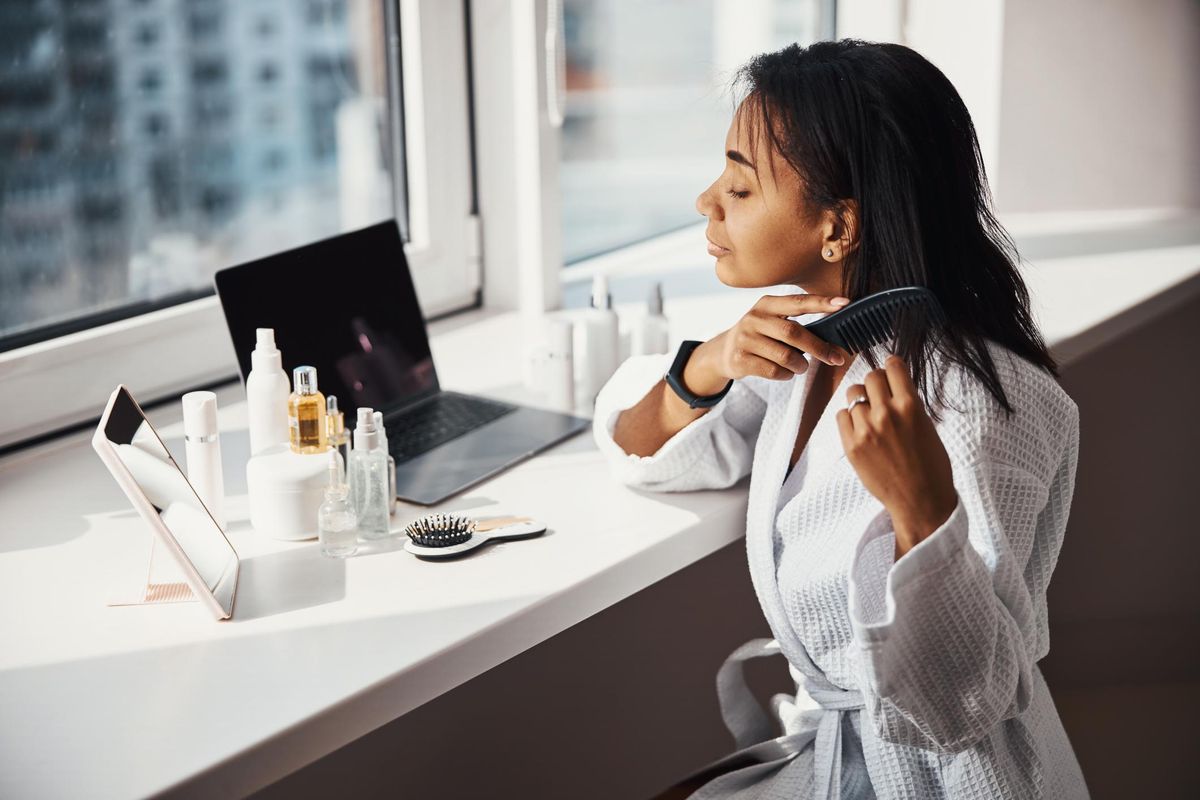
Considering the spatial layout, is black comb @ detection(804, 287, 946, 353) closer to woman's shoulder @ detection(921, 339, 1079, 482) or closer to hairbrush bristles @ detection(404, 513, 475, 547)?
woman's shoulder @ detection(921, 339, 1079, 482)

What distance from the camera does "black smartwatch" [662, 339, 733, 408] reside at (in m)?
1.30

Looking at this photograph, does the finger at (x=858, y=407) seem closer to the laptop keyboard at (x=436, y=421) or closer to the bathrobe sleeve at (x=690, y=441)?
the bathrobe sleeve at (x=690, y=441)

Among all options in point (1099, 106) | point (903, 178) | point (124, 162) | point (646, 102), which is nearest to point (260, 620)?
point (903, 178)

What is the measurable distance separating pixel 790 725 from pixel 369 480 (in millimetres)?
522

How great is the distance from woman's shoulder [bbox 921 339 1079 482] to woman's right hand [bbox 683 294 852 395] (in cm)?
12

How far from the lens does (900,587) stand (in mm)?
983

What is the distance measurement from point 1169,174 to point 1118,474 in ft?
2.14

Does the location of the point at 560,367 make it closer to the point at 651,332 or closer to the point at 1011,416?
the point at 651,332

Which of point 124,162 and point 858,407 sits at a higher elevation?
point 124,162

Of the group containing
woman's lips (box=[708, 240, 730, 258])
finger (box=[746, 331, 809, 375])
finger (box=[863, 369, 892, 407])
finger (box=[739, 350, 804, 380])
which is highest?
woman's lips (box=[708, 240, 730, 258])

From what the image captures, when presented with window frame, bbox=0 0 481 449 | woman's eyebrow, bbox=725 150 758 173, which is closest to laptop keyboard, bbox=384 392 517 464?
window frame, bbox=0 0 481 449

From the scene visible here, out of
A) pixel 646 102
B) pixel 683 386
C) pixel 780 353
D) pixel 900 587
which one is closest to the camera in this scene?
pixel 900 587

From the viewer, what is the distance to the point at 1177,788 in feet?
6.77

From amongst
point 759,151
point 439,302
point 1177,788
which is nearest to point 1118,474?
point 1177,788
